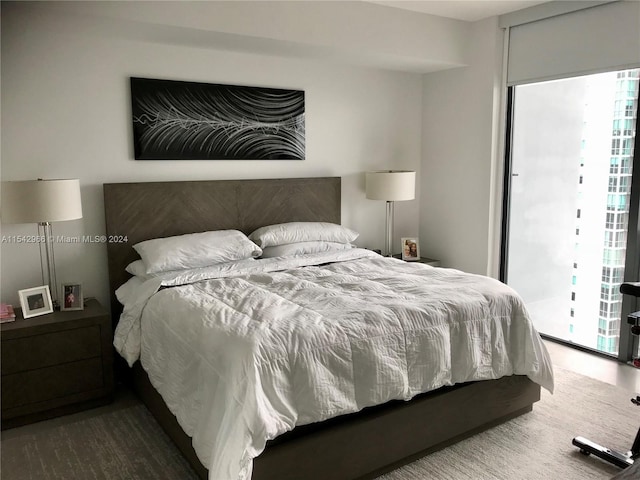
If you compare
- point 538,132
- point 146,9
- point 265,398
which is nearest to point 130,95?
point 146,9

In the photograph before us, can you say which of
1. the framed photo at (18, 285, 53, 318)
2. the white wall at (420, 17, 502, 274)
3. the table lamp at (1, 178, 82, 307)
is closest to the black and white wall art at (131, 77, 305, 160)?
the table lamp at (1, 178, 82, 307)

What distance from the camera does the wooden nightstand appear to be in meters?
2.71

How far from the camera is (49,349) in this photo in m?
2.80

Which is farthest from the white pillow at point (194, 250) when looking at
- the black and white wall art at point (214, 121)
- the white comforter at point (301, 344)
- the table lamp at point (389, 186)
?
the table lamp at point (389, 186)

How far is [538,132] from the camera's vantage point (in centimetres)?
431

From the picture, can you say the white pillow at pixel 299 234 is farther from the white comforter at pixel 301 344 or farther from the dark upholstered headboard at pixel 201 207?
the white comforter at pixel 301 344

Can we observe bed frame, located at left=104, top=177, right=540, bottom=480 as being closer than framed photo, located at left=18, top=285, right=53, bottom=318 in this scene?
Yes

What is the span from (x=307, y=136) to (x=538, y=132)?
1.94 metres

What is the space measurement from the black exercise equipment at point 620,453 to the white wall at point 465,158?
6.38 ft

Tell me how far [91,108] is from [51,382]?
1703 millimetres

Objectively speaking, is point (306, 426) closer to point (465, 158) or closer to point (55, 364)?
point (55, 364)

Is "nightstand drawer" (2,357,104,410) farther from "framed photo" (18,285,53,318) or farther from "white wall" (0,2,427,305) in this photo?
"white wall" (0,2,427,305)

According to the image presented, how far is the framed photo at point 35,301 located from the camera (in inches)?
113

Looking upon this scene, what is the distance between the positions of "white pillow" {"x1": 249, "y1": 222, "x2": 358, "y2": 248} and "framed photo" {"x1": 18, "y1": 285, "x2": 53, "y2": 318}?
4.65ft
